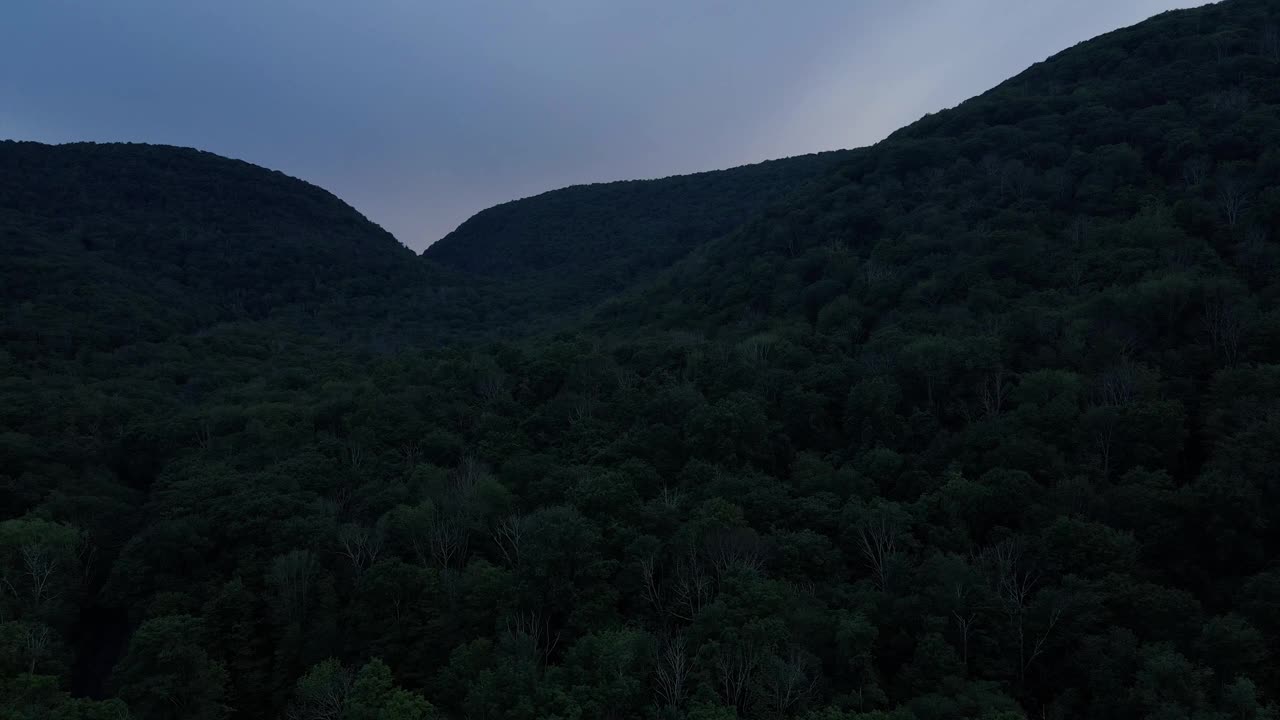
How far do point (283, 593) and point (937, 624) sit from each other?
2457 cm

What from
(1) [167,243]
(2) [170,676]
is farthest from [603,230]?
(2) [170,676]

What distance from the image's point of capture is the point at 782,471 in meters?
36.3

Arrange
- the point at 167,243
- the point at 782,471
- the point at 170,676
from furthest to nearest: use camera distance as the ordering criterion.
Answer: the point at 167,243, the point at 782,471, the point at 170,676

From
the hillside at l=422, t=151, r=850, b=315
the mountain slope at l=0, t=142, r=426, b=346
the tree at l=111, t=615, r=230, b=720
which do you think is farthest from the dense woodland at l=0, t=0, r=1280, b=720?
the hillside at l=422, t=151, r=850, b=315

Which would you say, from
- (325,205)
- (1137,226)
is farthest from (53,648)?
(325,205)

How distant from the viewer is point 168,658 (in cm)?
2450

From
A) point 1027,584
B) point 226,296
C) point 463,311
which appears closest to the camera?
point 1027,584

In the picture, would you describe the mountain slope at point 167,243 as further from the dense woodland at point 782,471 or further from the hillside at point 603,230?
the hillside at point 603,230

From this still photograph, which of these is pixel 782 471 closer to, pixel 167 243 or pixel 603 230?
pixel 167 243

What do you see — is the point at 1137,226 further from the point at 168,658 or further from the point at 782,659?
the point at 168,658

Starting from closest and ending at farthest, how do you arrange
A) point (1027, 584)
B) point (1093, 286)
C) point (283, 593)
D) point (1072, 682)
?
point (1072, 682), point (1027, 584), point (283, 593), point (1093, 286)

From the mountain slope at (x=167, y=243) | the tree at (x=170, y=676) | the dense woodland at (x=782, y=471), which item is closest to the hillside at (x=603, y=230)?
the mountain slope at (x=167, y=243)

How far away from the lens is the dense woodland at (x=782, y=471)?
2194 centimetres

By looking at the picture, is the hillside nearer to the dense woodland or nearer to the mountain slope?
the mountain slope
